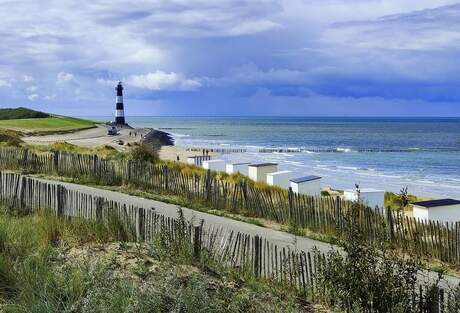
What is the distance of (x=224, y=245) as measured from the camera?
Result: 9070 mm

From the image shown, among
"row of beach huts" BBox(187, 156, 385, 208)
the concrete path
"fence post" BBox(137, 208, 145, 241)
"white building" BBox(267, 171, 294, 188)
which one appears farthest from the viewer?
"white building" BBox(267, 171, 294, 188)

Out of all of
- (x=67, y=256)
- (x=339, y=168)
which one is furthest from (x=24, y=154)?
(x=339, y=168)

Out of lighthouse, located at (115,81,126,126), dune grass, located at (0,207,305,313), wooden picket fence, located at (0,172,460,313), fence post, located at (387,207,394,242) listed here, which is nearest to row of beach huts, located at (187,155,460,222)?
fence post, located at (387,207,394,242)

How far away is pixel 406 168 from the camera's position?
169ft

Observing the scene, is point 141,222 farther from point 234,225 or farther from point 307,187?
point 307,187

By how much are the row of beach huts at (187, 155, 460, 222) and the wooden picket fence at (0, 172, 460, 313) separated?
1.28 m

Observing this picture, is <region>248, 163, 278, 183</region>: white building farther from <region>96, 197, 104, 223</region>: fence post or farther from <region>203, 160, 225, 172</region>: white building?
<region>96, 197, 104, 223</region>: fence post

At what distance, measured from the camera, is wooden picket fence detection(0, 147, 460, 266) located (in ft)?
37.5

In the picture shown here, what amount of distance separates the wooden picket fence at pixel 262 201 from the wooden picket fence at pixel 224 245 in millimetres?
1033

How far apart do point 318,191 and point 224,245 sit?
41.6ft

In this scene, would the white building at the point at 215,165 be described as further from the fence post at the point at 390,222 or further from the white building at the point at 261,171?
the fence post at the point at 390,222

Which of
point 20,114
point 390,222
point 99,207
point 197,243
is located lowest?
point 390,222

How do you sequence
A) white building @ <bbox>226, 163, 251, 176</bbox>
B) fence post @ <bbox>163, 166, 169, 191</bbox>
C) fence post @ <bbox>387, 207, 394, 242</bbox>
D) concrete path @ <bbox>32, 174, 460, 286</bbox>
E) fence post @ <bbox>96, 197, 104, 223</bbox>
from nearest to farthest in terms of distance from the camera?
fence post @ <bbox>96, 197, 104, 223</bbox>, concrete path @ <bbox>32, 174, 460, 286</bbox>, fence post @ <bbox>387, 207, 394, 242</bbox>, fence post @ <bbox>163, 166, 169, 191</bbox>, white building @ <bbox>226, 163, 251, 176</bbox>

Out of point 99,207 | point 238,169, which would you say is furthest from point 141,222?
point 238,169
